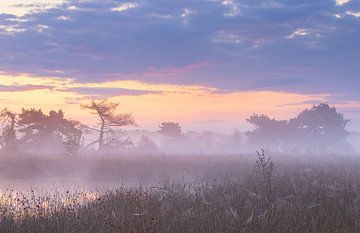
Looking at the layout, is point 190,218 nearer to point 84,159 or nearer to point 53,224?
point 53,224

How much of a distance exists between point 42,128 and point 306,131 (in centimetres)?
3537

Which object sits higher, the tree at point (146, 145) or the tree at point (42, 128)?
the tree at point (42, 128)

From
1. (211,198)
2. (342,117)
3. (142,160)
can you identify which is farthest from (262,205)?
(342,117)

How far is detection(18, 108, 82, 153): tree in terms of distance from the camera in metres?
41.5

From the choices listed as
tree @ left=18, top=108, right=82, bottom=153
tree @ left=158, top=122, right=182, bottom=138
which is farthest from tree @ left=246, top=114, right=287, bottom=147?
tree @ left=18, top=108, right=82, bottom=153

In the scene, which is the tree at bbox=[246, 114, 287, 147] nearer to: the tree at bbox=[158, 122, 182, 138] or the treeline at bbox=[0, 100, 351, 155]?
the treeline at bbox=[0, 100, 351, 155]

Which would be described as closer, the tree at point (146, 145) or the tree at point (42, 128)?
the tree at point (42, 128)

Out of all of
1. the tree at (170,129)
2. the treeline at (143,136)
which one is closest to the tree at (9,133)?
the treeline at (143,136)

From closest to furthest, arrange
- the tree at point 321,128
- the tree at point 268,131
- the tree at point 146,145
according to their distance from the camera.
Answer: the tree at point 146,145
the tree at point 321,128
the tree at point 268,131

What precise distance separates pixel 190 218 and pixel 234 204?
6.55ft

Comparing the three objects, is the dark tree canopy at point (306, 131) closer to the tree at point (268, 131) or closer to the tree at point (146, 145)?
the tree at point (268, 131)

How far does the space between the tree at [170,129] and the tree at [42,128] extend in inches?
1058

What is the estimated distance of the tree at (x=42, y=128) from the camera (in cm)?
4153

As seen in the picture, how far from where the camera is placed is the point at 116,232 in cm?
696
